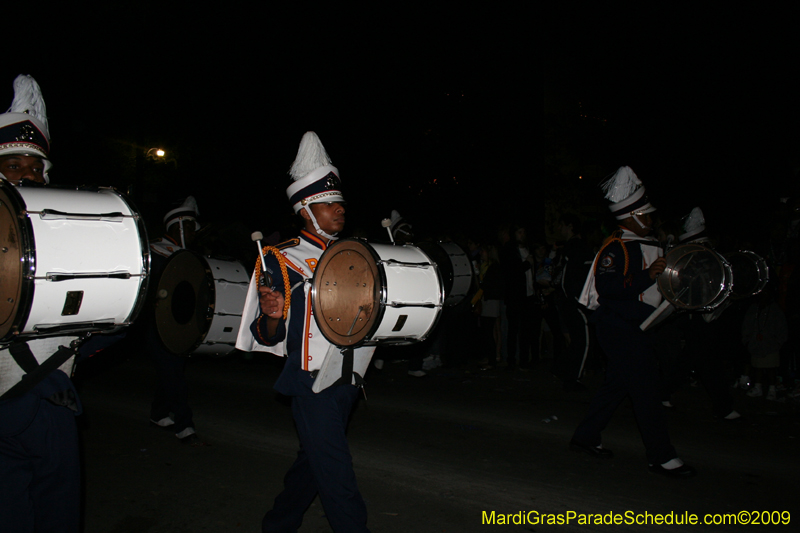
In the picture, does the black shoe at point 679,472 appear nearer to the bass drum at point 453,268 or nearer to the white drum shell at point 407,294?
the white drum shell at point 407,294

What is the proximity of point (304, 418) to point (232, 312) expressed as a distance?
182 centimetres

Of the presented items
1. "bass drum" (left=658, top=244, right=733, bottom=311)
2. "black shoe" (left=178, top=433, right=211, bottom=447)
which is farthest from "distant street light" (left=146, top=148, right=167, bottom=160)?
"bass drum" (left=658, top=244, right=733, bottom=311)

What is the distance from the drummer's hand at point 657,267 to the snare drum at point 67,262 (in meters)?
3.59

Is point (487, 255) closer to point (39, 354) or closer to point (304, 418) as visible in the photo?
point (304, 418)

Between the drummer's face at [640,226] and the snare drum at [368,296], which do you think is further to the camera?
the drummer's face at [640,226]

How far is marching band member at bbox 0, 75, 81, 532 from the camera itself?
2627 millimetres

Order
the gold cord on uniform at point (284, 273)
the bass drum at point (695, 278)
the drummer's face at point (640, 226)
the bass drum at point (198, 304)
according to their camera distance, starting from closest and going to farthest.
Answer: the gold cord on uniform at point (284, 273) < the bass drum at point (198, 304) < the bass drum at point (695, 278) < the drummer's face at point (640, 226)

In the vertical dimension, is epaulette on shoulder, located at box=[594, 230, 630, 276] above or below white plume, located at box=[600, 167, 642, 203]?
below

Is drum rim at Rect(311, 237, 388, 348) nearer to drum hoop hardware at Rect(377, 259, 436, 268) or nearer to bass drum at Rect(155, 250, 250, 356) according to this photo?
drum hoop hardware at Rect(377, 259, 436, 268)

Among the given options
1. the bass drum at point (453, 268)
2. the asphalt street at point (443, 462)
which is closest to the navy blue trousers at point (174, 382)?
the asphalt street at point (443, 462)

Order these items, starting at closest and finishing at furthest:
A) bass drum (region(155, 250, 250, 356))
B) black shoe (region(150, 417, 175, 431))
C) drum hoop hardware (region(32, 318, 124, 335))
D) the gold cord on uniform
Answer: drum hoop hardware (region(32, 318, 124, 335)), the gold cord on uniform, bass drum (region(155, 250, 250, 356)), black shoe (region(150, 417, 175, 431))

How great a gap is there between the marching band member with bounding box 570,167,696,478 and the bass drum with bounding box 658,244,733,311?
0.12 metres

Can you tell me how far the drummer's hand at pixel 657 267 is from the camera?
15.4 ft

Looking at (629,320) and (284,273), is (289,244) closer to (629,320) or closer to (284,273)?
(284,273)
